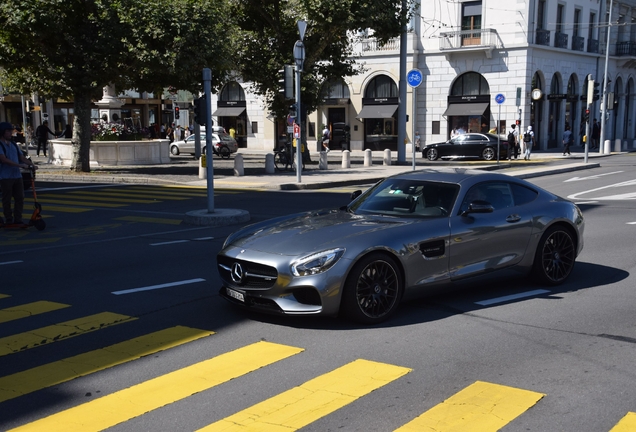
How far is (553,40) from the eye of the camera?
152ft

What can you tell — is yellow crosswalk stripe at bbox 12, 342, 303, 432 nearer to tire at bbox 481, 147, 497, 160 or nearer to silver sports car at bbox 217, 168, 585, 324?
silver sports car at bbox 217, 168, 585, 324

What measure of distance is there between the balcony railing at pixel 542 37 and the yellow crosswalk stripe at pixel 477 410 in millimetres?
42728

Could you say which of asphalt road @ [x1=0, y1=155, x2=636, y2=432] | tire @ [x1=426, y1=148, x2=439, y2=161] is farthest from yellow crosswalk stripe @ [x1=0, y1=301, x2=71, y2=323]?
tire @ [x1=426, y1=148, x2=439, y2=161]

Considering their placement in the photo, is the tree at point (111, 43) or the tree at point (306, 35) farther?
the tree at point (306, 35)

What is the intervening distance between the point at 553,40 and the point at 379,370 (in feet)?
148

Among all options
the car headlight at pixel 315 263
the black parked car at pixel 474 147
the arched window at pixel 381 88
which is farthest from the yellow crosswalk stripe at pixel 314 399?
the arched window at pixel 381 88

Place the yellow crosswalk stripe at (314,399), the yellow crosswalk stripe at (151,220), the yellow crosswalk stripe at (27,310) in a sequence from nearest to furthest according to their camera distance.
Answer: the yellow crosswalk stripe at (314,399), the yellow crosswalk stripe at (27,310), the yellow crosswalk stripe at (151,220)

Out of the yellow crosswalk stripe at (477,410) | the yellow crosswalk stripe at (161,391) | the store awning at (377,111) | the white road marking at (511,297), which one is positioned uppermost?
the store awning at (377,111)

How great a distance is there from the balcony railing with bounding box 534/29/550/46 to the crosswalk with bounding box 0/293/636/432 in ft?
139

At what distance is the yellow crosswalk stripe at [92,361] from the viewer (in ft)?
17.5

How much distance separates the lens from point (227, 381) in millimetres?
5395

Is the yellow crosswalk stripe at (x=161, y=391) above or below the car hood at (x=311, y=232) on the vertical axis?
below

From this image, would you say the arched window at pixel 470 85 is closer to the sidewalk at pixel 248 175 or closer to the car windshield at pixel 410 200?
the sidewalk at pixel 248 175

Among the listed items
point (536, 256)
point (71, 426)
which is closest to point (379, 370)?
point (71, 426)
